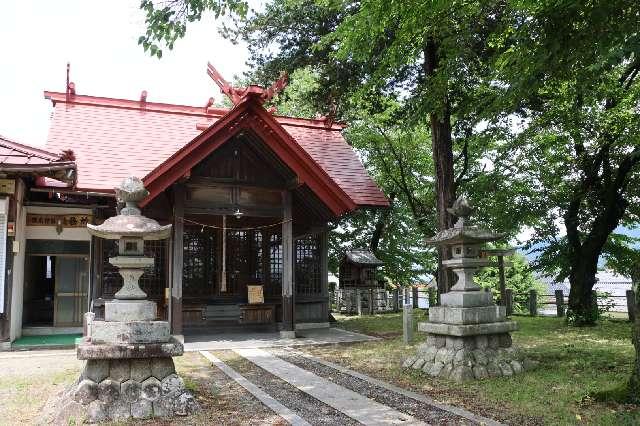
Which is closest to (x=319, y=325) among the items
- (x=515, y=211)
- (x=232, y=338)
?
(x=232, y=338)

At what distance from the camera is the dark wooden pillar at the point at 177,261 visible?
12.6m

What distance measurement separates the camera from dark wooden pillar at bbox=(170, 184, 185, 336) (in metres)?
12.6

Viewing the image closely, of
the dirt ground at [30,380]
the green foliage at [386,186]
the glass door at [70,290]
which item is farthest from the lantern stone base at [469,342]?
the green foliage at [386,186]

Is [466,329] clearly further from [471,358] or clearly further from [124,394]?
[124,394]

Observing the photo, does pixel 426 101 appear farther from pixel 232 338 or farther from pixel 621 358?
pixel 232 338

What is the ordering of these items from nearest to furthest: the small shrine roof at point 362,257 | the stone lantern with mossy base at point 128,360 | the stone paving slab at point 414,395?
the stone paving slab at point 414,395
the stone lantern with mossy base at point 128,360
the small shrine roof at point 362,257

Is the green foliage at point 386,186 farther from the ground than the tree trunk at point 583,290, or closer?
farther from the ground

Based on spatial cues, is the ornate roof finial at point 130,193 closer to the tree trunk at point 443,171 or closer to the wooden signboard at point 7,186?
the wooden signboard at point 7,186

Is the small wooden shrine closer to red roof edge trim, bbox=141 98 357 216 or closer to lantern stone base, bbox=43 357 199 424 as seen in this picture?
red roof edge trim, bbox=141 98 357 216

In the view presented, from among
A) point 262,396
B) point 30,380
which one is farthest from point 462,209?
point 30,380

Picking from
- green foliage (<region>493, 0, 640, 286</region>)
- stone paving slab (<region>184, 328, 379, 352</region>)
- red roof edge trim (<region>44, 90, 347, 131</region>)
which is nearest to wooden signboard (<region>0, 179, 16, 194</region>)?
red roof edge trim (<region>44, 90, 347, 131</region>)

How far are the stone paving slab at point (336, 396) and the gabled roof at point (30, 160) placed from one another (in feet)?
20.0

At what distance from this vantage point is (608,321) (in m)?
16.5

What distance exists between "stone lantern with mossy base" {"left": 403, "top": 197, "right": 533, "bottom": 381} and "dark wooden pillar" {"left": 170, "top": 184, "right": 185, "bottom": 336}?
239 inches
